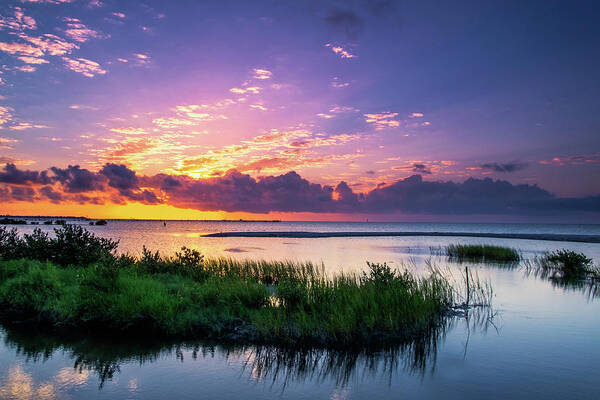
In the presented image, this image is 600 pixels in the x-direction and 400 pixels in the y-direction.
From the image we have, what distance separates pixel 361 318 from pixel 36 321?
14.1 m

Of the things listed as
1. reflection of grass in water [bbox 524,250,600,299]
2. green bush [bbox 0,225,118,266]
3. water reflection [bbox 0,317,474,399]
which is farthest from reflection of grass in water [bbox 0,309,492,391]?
reflection of grass in water [bbox 524,250,600,299]

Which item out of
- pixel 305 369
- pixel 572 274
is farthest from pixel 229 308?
pixel 572 274

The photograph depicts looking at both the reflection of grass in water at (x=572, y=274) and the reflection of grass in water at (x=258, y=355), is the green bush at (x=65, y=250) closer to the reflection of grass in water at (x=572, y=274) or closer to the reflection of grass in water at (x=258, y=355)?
the reflection of grass in water at (x=258, y=355)

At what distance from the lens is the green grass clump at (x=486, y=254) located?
46031 mm

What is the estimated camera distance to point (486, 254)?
49.2 metres

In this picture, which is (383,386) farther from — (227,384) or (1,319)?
(1,319)

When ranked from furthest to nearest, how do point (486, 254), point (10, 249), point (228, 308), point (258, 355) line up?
point (486, 254) → point (10, 249) → point (228, 308) → point (258, 355)

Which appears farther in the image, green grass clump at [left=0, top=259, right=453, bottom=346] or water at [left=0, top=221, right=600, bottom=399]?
green grass clump at [left=0, top=259, right=453, bottom=346]

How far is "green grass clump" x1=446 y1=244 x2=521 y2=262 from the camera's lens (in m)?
46.0

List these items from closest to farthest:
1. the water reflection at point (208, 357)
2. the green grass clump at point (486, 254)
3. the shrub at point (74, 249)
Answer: the water reflection at point (208, 357)
the shrub at point (74, 249)
the green grass clump at point (486, 254)

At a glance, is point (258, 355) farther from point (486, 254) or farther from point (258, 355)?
point (486, 254)

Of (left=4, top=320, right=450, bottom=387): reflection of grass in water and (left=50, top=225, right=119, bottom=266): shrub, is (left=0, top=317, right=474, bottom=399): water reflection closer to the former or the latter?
(left=4, top=320, right=450, bottom=387): reflection of grass in water

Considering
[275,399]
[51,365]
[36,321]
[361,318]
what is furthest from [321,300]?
[36,321]

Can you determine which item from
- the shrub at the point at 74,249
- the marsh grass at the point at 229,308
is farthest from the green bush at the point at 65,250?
the marsh grass at the point at 229,308
